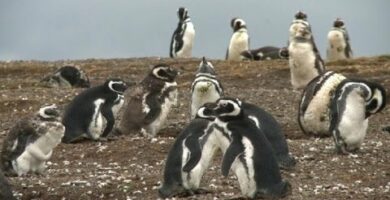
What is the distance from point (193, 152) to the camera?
10625 millimetres

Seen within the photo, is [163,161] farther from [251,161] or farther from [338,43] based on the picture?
[338,43]

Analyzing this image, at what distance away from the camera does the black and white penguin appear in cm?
2262

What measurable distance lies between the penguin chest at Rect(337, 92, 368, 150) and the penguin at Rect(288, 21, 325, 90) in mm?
6806

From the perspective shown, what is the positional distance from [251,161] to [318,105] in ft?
16.8

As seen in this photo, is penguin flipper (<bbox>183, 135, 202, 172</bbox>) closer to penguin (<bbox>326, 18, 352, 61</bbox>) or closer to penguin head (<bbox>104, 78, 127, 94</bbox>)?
penguin head (<bbox>104, 78, 127, 94</bbox>)

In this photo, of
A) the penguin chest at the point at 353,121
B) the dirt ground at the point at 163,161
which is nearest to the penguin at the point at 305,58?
the dirt ground at the point at 163,161

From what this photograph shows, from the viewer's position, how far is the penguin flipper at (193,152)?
10.5 meters

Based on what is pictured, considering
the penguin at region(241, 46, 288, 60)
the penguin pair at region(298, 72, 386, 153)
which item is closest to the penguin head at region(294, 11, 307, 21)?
the penguin at region(241, 46, 288, 60)

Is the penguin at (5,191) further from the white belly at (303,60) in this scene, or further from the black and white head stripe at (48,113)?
the white belly at (303,60)

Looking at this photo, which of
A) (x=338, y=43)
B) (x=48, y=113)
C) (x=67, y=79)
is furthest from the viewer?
(x=338, y=43)

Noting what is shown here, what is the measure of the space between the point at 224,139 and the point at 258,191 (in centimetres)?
72

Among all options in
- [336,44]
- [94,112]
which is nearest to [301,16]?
[336,44]

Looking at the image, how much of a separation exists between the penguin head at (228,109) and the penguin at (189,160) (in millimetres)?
147

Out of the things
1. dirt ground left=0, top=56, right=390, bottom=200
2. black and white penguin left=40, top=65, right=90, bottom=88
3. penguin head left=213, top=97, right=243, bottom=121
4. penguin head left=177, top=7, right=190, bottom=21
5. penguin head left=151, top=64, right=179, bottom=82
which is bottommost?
dirt ground left=0, top=56, right=390, bottom=200
